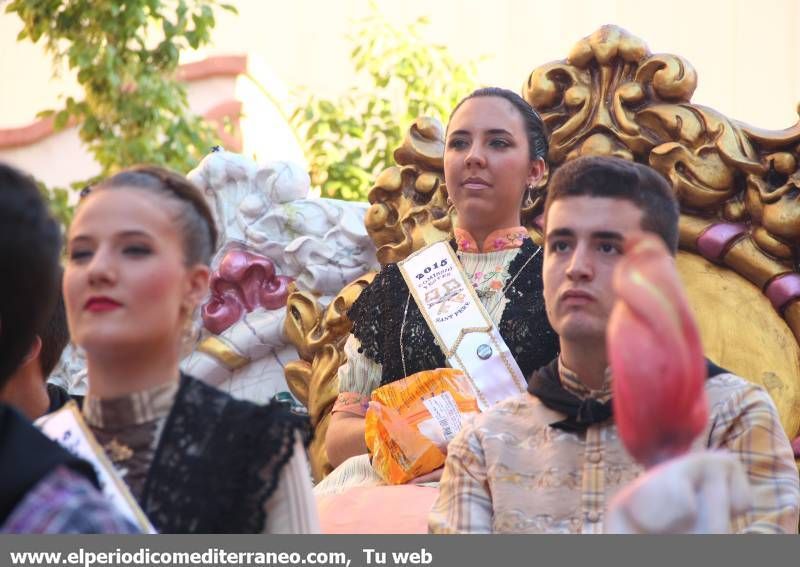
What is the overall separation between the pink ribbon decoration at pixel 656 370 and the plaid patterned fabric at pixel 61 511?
52 cm

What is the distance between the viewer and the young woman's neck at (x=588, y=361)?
2.36m

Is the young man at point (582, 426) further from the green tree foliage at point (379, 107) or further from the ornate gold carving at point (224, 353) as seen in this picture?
the green tree foliage at point (379, 107)

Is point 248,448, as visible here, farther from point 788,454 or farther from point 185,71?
point 185,71

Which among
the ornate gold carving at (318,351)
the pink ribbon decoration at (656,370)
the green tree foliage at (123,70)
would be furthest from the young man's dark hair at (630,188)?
the green tree foliage at (123,70)

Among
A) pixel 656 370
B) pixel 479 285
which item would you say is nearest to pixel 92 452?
pixel 656 370

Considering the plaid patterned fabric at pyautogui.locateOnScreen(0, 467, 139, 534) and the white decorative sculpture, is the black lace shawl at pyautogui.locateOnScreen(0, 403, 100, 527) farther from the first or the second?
the white decorative sculpture

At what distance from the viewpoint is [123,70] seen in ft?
16.9

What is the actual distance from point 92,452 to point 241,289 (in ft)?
6.06

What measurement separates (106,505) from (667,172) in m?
1.87

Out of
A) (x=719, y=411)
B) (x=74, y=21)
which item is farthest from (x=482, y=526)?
(x=74, y=21)

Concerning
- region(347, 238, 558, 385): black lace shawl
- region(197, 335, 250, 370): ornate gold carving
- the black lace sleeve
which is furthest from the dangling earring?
region(197, 335, 250, 370): ornate gold carving

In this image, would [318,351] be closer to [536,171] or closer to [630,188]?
[536,171]

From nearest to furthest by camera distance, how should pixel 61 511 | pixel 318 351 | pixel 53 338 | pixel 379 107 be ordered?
pixel 61 511
pixel 53 338
pixel 318 351
pixel 379 107

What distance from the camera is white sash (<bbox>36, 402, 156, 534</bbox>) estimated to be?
79.5 inches
